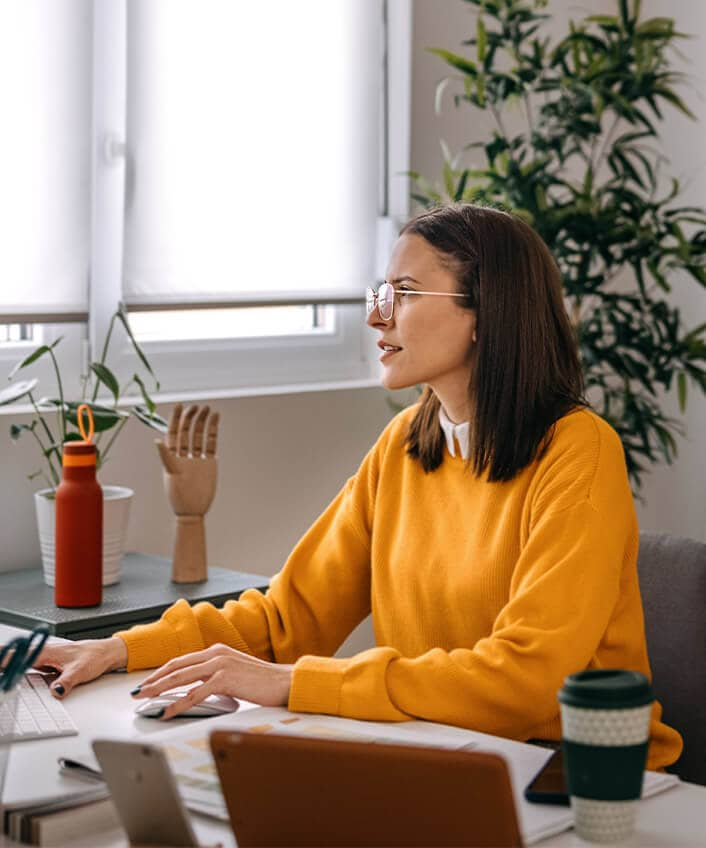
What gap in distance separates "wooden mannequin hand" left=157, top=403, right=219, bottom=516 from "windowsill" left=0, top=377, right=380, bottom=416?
29cm

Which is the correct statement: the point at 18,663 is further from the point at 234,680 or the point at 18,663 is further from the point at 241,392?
the point at 241,392

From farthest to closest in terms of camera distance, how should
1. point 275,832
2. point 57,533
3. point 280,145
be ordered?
1. point 280,145
2. point 57,533
3. point 275,832

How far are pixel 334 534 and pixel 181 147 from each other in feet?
3.92

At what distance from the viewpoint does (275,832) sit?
98 centimetres

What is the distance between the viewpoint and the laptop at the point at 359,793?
0.90 metres

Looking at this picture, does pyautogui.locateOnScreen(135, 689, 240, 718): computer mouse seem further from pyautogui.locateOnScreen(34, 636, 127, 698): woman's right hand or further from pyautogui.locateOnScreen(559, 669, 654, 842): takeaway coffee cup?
pyautogui.locateOnScreen(559, 669, 654, 842): takeaway coffee cup

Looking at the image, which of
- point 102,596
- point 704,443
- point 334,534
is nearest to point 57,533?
point 102,596

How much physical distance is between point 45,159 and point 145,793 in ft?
6.02

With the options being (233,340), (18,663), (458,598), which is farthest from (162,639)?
(233,340)

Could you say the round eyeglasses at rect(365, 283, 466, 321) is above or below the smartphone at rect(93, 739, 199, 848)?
above

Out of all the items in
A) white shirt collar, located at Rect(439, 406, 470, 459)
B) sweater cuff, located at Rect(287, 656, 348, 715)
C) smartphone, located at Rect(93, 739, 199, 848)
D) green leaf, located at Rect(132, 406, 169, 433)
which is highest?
white shirt collar, located at Rect(439, 406, 470, 459)

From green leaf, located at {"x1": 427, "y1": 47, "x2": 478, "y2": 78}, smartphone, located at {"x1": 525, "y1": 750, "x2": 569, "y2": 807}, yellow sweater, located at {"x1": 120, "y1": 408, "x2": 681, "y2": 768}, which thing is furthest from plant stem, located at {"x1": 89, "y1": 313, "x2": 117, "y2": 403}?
smartphone, located at {"x1": 525, "y1": 750, "x2": 569, "y2": 807}

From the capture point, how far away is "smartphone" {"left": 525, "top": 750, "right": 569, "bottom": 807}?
1.17 m

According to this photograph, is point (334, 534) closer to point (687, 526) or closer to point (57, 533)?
point (57, 533)
